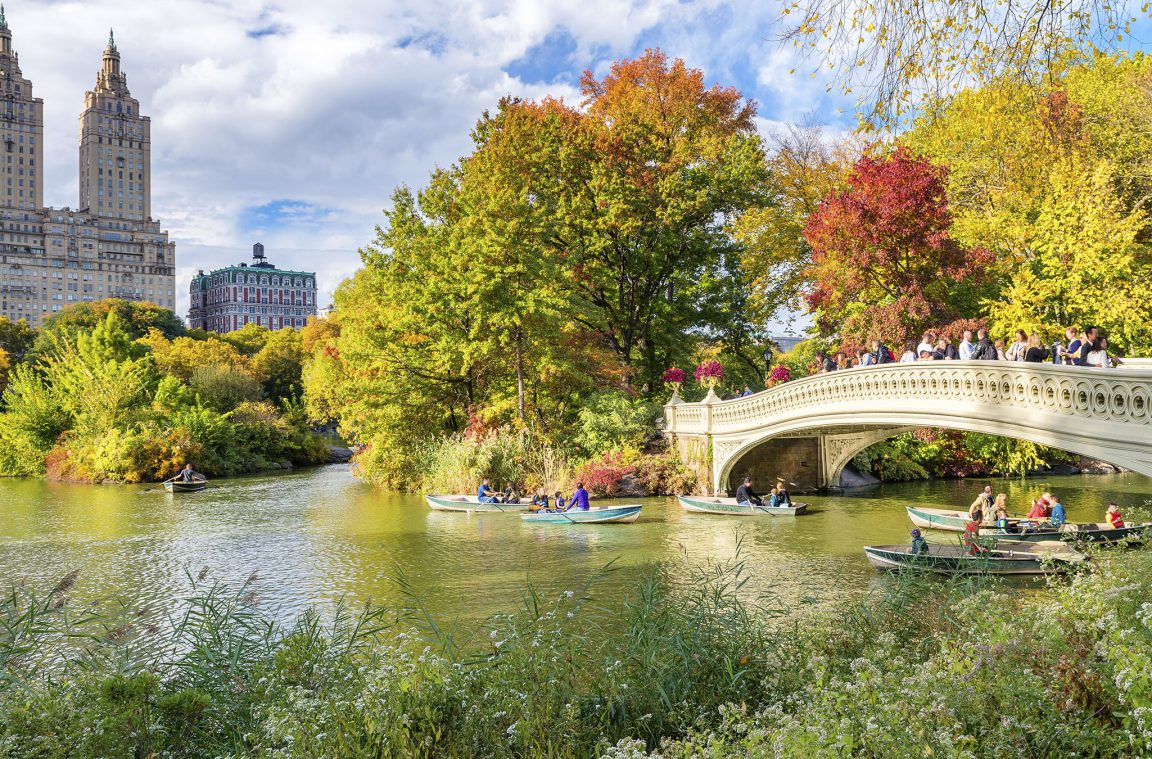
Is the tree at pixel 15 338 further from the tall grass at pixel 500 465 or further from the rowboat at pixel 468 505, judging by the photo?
the rowboat at pixel 468 505

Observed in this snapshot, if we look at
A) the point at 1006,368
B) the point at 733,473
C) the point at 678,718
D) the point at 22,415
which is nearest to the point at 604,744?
the point at 678,718

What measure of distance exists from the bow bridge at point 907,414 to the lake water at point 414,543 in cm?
181

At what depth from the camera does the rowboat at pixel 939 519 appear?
1719cm

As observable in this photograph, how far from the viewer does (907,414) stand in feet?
51.3

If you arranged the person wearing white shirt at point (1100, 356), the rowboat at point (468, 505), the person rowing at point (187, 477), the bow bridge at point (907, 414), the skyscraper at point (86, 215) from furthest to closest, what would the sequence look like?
the skyscraper at point (86, 215)
the person rowing at point (187, 477)
the rowboat at point (468, 505)
the person wearing white shirt at point (1100, 356)
the bow bridge at point (907, 414)

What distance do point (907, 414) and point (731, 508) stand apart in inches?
235

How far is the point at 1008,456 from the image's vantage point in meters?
28.0

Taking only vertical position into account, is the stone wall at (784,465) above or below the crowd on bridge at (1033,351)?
below

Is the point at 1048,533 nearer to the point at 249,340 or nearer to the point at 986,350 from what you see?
the point at 986,350

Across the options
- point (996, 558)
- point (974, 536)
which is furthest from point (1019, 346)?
point (974, 536)

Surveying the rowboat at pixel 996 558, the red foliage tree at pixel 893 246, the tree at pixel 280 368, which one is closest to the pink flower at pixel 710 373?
the red foliage tree at pixel 893 246

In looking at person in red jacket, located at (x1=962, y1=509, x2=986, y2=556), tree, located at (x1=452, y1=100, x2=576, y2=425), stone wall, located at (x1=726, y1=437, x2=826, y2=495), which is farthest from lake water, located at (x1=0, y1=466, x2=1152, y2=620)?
tree, located at (x1=452, y1=100, x2=576, y2=425)

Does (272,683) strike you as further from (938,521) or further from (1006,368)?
(938,521)

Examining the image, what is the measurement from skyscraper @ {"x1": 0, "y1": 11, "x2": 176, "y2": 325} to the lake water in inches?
4287
